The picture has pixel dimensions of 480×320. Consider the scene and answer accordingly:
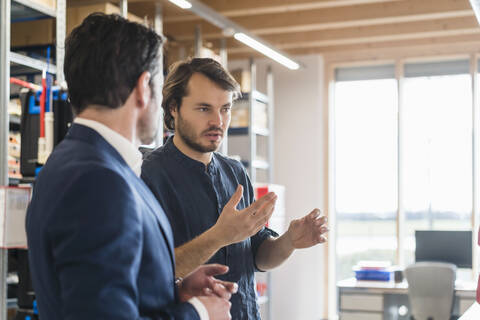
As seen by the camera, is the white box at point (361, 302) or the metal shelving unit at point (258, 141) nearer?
the white box at point (361, 302)

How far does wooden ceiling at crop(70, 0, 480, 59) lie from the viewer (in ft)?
20.4

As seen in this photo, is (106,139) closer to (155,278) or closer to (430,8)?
(155,278)

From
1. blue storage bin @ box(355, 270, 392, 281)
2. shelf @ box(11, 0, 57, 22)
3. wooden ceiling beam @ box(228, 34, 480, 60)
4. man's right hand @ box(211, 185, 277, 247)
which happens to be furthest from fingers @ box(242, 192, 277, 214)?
wooden ceiling beam @ box(228, 34, 480, 60)

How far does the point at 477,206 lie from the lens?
7672 mm

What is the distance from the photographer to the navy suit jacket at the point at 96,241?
1095 millimetres

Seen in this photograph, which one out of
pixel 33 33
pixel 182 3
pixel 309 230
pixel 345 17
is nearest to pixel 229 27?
pixel 182 3

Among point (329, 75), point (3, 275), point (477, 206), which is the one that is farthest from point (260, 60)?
point (3, 275)

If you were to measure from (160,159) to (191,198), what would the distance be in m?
0.19

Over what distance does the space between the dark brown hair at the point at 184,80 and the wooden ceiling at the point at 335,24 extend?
351 cm

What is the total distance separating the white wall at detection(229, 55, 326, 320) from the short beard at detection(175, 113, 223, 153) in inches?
236

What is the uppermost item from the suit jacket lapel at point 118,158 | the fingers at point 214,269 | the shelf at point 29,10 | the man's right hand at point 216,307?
the shelf at point 29,10

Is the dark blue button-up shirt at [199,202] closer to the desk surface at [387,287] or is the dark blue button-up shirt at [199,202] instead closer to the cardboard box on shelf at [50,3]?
the cardboard box on shelf at [50,3]

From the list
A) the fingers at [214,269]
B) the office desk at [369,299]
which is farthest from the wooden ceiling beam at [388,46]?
the fingers at [214,269]

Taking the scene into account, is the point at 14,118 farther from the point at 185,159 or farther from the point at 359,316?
the point at 359,316
